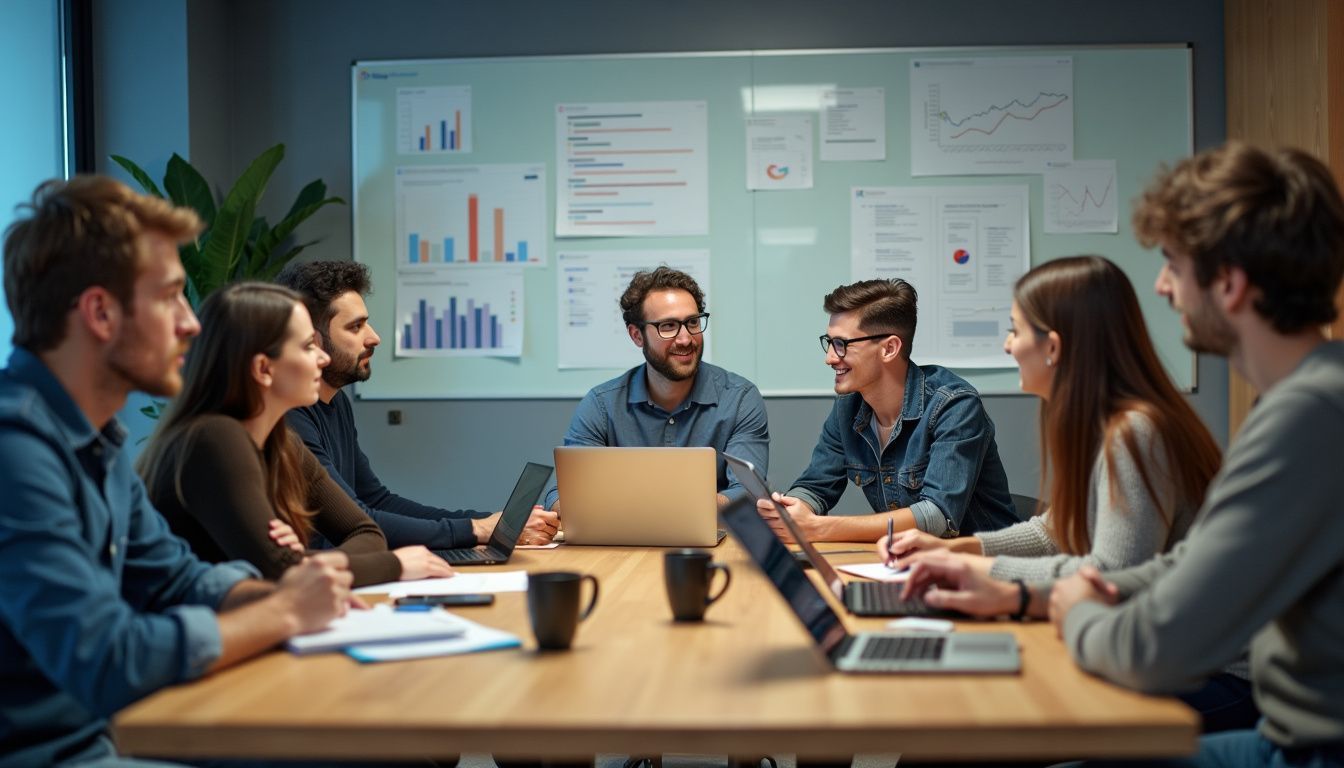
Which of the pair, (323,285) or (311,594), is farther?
(323,285)

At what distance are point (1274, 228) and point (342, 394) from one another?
2266 mm

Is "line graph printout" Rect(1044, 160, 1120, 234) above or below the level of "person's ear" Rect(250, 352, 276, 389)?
above

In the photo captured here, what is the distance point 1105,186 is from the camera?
15.1 ft

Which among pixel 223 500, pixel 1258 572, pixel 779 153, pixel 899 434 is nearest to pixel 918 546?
pixel 899 434

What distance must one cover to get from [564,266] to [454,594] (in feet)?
9.38

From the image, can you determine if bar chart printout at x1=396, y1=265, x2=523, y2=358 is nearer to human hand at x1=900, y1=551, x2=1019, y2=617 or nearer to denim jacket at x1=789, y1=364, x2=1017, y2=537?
denim jacket at x1=789, y1=364, x2=1017, y2=537

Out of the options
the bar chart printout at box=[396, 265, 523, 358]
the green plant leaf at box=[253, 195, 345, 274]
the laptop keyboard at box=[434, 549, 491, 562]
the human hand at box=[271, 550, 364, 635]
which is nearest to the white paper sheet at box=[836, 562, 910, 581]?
the laptop keyboard at box=[434, 549, 491, 562]

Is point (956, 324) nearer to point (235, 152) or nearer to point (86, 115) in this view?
point (235, 152)

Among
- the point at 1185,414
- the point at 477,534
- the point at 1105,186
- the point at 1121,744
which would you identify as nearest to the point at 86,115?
the point at 477,534

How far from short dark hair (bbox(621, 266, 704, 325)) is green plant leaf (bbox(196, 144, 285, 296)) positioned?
4.67 ft

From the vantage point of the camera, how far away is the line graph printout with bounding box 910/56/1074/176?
4.59 metres

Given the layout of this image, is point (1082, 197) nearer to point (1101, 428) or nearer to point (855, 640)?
point (1101, 428)

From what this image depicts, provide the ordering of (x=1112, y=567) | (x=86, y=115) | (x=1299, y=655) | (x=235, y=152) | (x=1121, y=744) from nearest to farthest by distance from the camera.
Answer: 1. (x=1121, y=744)
2. (x=1299, y=655)
3. (x=1112, y=567)
4. (x=86, y=115)
5. (x=235, y=152)

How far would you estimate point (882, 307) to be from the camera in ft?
10.5
